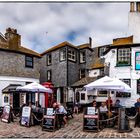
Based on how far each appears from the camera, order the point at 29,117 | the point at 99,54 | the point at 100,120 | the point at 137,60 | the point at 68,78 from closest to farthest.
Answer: the point at 100,120 < the point at 29,117 < the point at 137,60 < the point at 68,78 < the point at 99,54

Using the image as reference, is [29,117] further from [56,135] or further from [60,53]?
[60,53]

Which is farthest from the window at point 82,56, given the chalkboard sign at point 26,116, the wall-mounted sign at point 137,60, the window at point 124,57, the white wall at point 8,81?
the chalkboard sign at point 26,116

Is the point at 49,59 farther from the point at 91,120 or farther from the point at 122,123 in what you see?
the point at 122,123

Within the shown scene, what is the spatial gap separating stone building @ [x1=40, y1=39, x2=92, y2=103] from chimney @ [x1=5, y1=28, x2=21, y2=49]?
586 centimetres

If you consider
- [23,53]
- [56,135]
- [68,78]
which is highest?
[23,53]

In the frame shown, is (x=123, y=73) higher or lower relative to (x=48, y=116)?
higher

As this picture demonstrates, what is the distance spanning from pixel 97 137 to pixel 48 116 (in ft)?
10.00

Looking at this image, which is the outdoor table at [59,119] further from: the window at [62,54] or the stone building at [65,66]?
the window at [62,54]

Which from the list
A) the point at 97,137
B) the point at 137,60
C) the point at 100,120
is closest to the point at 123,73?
the point at 137,60

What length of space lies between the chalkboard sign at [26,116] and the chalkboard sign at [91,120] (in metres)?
3.26

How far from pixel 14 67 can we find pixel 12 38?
292cm

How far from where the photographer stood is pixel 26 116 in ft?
45.2

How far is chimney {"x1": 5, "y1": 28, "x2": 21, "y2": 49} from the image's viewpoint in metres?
25.1

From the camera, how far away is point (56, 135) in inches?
430
